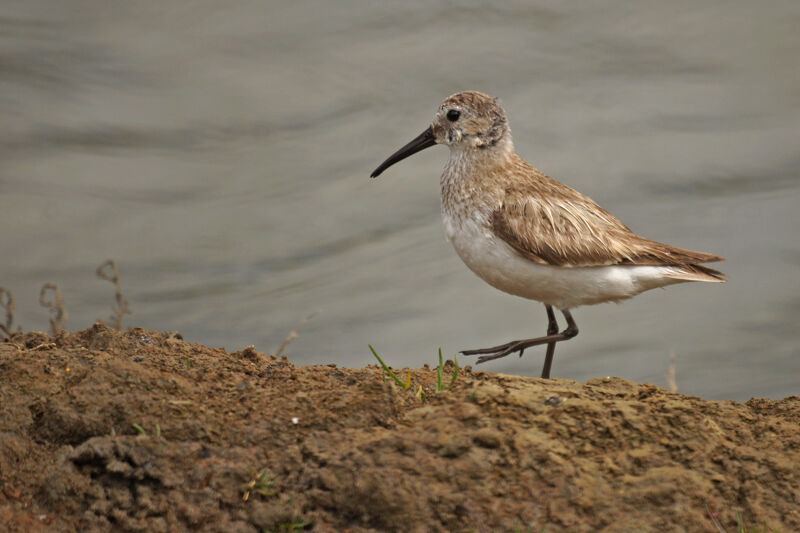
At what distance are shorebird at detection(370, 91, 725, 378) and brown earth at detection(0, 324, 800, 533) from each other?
1.43 metres

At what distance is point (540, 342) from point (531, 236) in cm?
86

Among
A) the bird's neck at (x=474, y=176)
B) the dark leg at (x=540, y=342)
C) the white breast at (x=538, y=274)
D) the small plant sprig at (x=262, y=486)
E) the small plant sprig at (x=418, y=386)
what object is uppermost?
the bird's neck at (x=474, y=176)

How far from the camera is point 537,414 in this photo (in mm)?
4680

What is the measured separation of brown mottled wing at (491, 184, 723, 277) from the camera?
6426 millimetres

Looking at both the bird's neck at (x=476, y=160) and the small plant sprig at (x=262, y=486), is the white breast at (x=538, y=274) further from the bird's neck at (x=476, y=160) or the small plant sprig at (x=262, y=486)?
the small plant sprig at (x=262, y=486)

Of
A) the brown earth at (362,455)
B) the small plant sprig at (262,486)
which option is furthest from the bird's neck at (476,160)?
the small plant sprig at (262,486)

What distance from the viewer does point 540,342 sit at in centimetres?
664

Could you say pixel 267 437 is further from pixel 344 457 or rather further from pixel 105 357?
pixel 105 357

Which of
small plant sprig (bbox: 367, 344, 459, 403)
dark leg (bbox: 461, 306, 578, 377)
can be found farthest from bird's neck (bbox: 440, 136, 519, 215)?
small plant sprig (bbox: 367, 344, 459, 403)

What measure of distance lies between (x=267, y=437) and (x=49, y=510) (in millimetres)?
1105

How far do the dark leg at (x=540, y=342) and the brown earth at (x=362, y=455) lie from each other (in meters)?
1.11

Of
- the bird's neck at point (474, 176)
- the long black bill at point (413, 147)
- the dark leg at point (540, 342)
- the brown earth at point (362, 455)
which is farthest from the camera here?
the long black bill at point (413, 147)

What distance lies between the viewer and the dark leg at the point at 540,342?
20.9ft

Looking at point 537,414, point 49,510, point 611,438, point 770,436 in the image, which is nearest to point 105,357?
point 49,510
